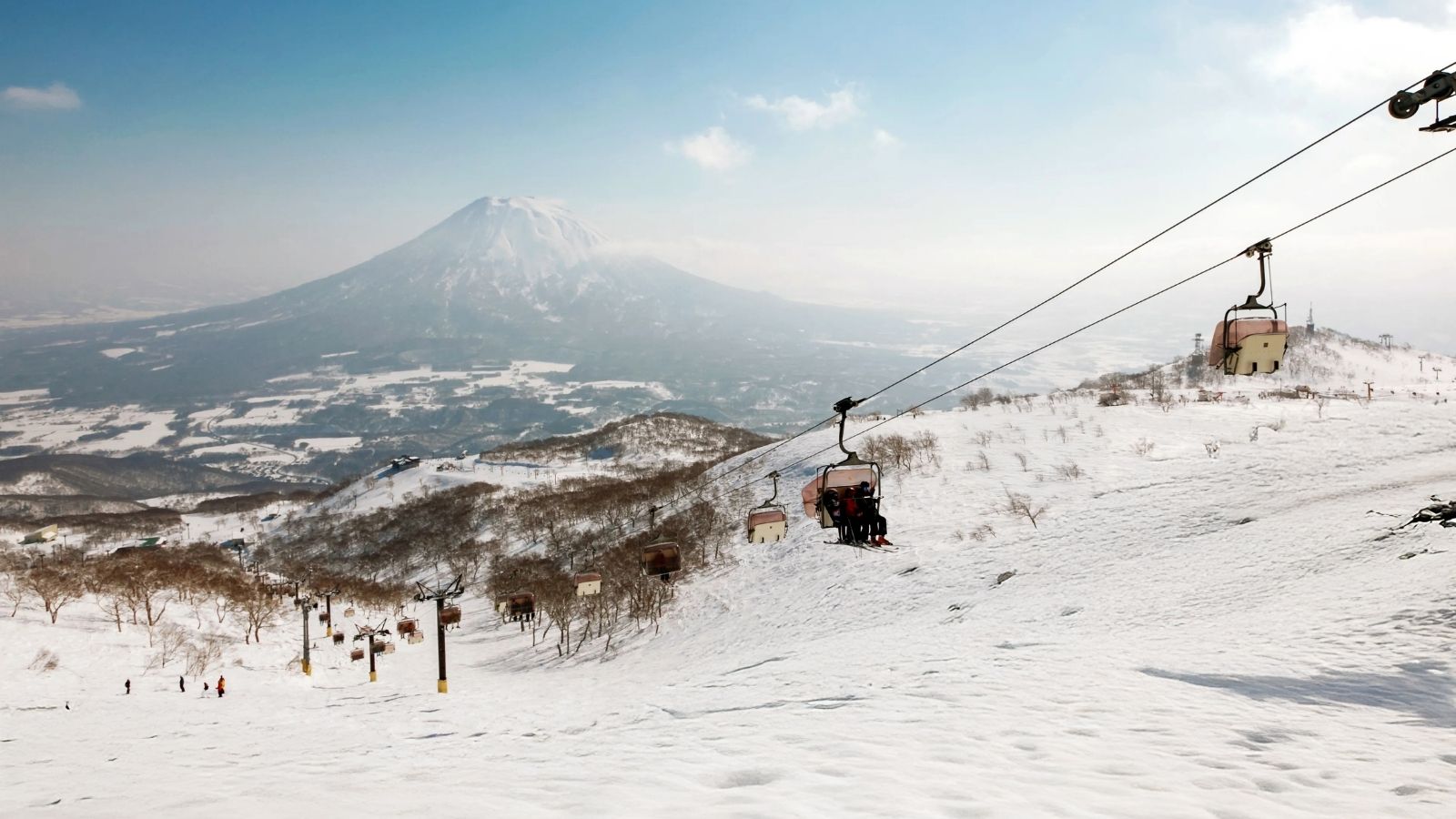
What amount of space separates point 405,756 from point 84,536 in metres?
171

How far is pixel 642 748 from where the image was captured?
11.6 metres

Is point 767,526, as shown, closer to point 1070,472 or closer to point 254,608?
point 1070,472

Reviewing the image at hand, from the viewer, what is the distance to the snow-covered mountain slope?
27.8 feet

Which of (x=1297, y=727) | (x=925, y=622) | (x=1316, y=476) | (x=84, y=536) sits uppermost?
(x=1316, y=476)

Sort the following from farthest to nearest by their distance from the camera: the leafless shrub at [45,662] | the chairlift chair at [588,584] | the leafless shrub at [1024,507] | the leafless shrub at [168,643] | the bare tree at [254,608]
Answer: the bare tree at [254,608] < the leafless shrub at [168,643] < the leafless shrub at [1024,507] < the leafless shrub at [45,662] < the chairlift chair at [588,584]

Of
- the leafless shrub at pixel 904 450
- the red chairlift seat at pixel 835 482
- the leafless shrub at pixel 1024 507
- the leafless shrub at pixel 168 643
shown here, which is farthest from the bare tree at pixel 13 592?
the leafless shrub at pixel 1024 507

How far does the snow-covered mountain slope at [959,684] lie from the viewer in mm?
8469

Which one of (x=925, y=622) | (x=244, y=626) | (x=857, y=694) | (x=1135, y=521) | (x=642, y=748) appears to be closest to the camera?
(x=642, y=748)

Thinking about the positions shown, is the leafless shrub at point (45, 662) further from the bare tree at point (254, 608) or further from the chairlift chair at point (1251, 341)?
the chairlift chair at point (1251, 341)

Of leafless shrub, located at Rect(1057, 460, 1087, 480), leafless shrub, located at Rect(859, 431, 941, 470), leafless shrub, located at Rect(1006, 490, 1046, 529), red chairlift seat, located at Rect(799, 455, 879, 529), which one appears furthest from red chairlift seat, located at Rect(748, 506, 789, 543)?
leafless shrub, located at Rect(859, 431, 941, 470)

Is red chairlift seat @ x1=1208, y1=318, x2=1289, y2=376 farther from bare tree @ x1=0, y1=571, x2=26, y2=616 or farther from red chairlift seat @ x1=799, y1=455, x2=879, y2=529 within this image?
bare tree @ x1=0, y1=571, x2=26, y2=616

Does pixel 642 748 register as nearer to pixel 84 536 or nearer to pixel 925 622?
pixel 925 622

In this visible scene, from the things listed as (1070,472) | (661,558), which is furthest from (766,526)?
(1070,472)

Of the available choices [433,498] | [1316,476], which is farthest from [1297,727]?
[433,498]
